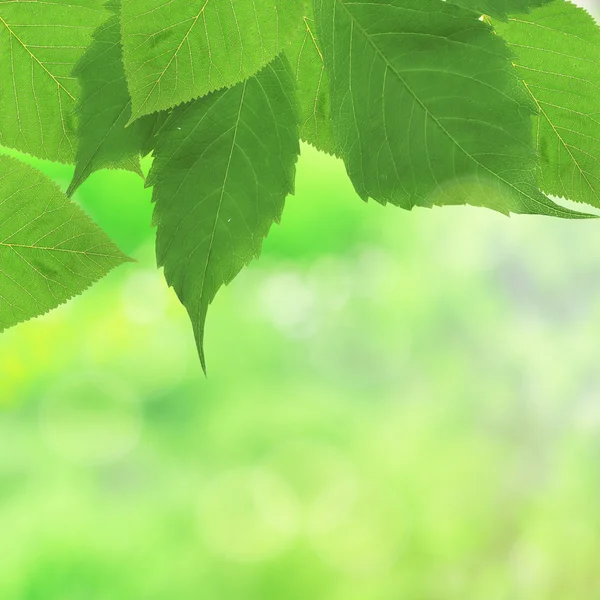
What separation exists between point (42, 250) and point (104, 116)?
6 cm

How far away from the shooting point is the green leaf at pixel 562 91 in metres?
0.18

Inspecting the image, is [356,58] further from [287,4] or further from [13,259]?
[13,259]

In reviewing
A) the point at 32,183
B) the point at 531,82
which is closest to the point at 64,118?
the point at 32,183

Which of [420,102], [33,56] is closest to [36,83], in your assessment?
[33,56]

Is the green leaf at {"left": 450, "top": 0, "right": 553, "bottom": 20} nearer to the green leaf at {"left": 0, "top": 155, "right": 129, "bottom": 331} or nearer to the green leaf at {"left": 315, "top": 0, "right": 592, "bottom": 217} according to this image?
the green leaf at {"left": 315, "top": 0, "right": 592, "bottom": 217}

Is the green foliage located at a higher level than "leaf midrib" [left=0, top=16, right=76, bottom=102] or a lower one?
lower

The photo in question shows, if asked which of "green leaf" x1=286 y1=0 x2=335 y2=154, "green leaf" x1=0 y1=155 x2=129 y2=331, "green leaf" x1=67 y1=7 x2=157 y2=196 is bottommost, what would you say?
"green leaf" x1=0 y1=155 x2=129 y2=331

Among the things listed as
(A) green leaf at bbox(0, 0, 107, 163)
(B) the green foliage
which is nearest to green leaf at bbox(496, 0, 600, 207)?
(B) the green foliage

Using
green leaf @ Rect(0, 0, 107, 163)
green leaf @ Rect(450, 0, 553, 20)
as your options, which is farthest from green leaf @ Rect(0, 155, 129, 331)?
green leaf @ Rect(450, 0, 553, 20)

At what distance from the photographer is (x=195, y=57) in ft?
0.45

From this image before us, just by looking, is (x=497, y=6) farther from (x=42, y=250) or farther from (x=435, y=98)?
(x=42, y=250)

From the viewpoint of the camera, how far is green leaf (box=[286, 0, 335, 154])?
163mm

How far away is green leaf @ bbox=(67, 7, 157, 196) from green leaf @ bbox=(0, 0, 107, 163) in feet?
0.11

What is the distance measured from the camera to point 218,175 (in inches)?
6.3
